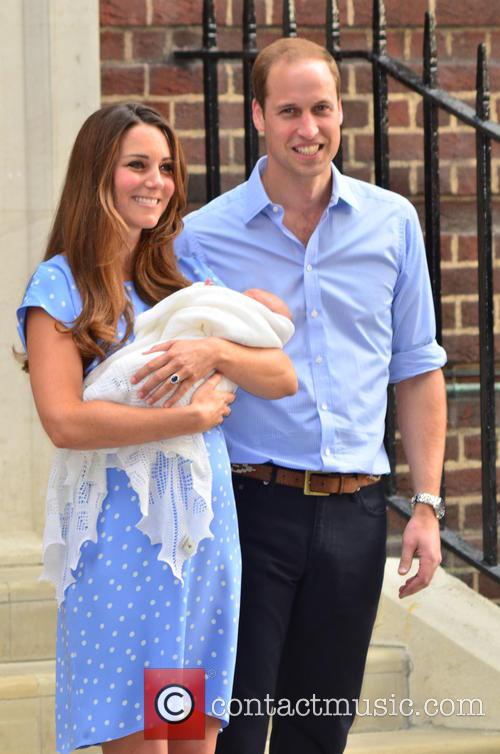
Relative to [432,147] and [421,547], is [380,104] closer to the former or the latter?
[432,147]

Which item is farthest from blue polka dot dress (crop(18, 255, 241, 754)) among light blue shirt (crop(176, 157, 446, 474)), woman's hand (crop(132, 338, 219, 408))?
light blue shirt (crop(176, 157, 446, 474))

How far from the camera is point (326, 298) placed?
10.7ft

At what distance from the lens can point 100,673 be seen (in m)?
2.81

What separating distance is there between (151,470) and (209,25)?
6.08 ft

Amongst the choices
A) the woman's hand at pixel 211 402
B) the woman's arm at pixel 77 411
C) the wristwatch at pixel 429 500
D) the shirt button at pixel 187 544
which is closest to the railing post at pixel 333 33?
the wristwatch at pixel 429 500

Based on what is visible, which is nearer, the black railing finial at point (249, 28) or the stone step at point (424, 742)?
the stone step at point (424, 742)

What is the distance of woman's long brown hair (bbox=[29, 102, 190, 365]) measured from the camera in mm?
2877

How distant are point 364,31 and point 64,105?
1.31 metres

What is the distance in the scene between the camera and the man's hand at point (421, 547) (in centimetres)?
328

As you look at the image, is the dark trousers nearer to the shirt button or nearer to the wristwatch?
the wristwatch

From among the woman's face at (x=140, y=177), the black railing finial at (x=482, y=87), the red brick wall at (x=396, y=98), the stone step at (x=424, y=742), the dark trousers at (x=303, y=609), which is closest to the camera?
the woman's face at (x=140, y=177)

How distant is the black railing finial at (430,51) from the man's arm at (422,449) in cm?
110

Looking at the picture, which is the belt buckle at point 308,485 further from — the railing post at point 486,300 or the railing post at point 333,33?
the railing post at point 333,33

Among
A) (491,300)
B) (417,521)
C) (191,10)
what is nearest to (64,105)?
(191,10)
